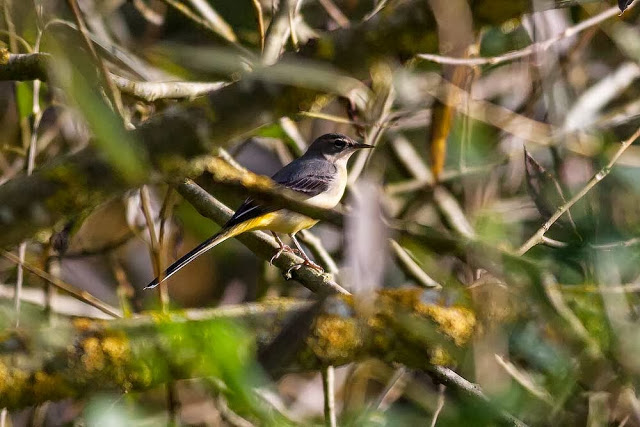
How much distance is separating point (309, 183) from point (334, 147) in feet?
0.86

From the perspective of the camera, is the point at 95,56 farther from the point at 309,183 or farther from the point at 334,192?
the point at 309,183

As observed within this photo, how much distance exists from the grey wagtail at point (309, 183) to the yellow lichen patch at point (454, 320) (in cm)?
148

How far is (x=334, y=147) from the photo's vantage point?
4.55 metres

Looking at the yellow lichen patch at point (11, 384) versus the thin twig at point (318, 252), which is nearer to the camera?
the yellow lichen patch at point (11, 384)

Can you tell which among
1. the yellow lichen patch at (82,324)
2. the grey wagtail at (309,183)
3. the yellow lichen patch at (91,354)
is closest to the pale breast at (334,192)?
the grey wagtail at (309,183)

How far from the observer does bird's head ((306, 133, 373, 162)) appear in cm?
446

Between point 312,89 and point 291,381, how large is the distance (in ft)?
12.9

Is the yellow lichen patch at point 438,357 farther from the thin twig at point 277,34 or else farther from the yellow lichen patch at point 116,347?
the thin twig at point 277,34

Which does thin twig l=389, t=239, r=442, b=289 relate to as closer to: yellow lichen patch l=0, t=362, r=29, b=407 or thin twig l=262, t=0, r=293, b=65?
thin twig l=262, t=0, r=293, b=65

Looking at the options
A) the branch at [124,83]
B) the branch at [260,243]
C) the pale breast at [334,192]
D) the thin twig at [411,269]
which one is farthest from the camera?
the pale breast at [334,192]

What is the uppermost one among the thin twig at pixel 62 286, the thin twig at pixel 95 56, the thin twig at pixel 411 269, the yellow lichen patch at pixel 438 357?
the thin twig at pixel 95 56

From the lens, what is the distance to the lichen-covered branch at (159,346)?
6.16 ft

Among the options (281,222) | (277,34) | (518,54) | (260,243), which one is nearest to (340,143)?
(281,222)

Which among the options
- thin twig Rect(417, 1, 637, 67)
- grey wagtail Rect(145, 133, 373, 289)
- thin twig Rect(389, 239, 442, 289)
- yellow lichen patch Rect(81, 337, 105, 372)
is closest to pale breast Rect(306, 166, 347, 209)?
grey wagtail Rect(145, 133, 373, 289)
